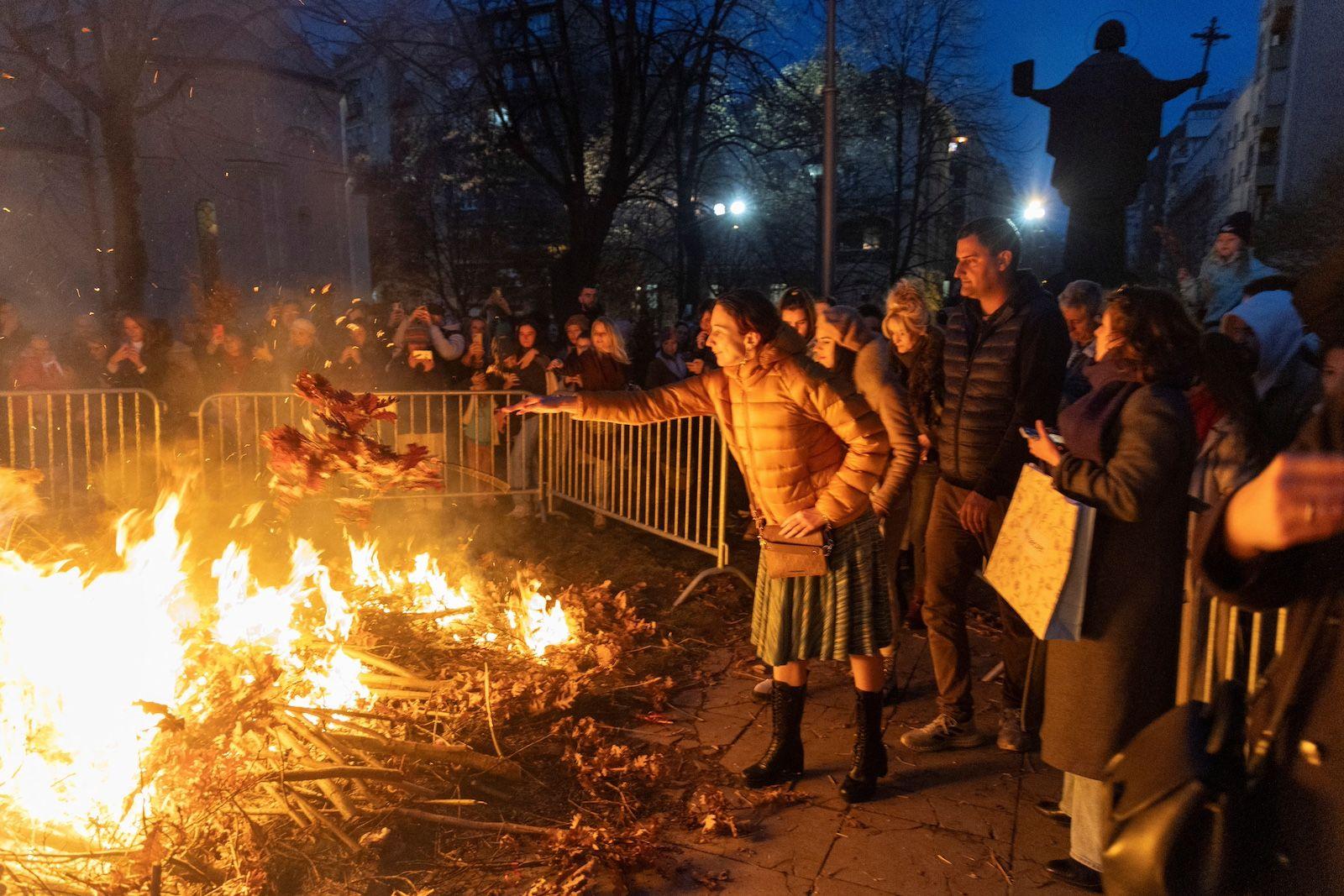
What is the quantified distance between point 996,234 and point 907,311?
1.11 metres

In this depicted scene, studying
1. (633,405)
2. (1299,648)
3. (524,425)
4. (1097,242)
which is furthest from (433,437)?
(1299,648)

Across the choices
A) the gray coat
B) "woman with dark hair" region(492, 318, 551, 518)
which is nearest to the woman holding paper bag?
the gray coat

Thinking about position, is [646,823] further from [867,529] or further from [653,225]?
[653,225]

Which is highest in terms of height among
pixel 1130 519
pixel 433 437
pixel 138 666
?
pixel 1130 519

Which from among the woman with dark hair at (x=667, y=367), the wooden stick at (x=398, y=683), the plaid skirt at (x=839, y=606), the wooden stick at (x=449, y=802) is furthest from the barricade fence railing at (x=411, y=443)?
the wooden stick at (x=449, y=802)

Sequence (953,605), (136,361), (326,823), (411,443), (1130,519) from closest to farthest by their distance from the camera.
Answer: (1130,519) → (326,823) → (953,605) → (411,443) → (136,361)

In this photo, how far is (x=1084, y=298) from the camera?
5320mm

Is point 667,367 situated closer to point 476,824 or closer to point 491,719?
point 491,719

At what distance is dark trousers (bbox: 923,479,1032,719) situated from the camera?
14.7 ft

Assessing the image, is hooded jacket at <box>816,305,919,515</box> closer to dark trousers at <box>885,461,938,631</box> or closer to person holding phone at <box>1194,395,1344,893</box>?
dark trousers at <box>885,461,938,631</box>

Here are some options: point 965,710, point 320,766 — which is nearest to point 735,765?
point 965,710

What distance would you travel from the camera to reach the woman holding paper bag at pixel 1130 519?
303cm

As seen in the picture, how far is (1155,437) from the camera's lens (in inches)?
119

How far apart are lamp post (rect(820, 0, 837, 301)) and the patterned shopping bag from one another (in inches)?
391
